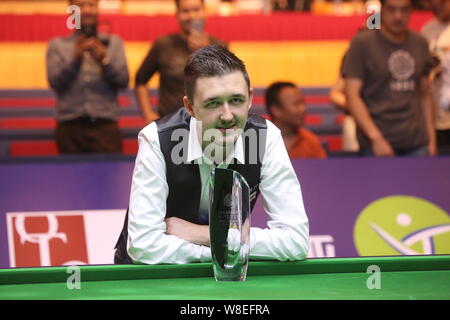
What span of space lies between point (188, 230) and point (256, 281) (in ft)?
1.42

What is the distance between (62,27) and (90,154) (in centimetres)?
441

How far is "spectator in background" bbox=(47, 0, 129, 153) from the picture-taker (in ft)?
15.9

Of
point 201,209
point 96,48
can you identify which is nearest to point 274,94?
point 96,48

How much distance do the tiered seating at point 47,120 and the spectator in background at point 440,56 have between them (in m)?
1.25

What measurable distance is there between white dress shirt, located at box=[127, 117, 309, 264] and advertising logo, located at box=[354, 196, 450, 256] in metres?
1.64

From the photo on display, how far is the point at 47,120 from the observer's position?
7145 mm

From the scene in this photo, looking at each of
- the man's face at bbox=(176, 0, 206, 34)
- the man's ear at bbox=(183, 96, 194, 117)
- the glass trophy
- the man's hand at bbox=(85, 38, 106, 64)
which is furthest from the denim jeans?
the glass trophy

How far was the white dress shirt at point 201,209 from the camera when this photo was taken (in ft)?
8.30

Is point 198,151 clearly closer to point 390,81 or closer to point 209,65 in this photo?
point 209,65

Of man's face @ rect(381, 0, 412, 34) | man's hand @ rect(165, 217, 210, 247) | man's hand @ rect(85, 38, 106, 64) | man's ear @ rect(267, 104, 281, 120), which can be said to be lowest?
man's hand @ rect(165, 217, 210, 247)

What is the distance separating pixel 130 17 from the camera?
905 cm

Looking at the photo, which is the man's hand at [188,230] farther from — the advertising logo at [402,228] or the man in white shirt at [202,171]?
the advertising logo at [402,228]

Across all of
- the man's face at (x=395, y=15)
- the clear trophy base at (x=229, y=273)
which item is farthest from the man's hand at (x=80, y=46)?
the clear trophy base at (x=229, y=273)

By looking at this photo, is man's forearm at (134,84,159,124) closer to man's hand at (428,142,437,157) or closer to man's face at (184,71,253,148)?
man's hand at (428,142,437,157)
